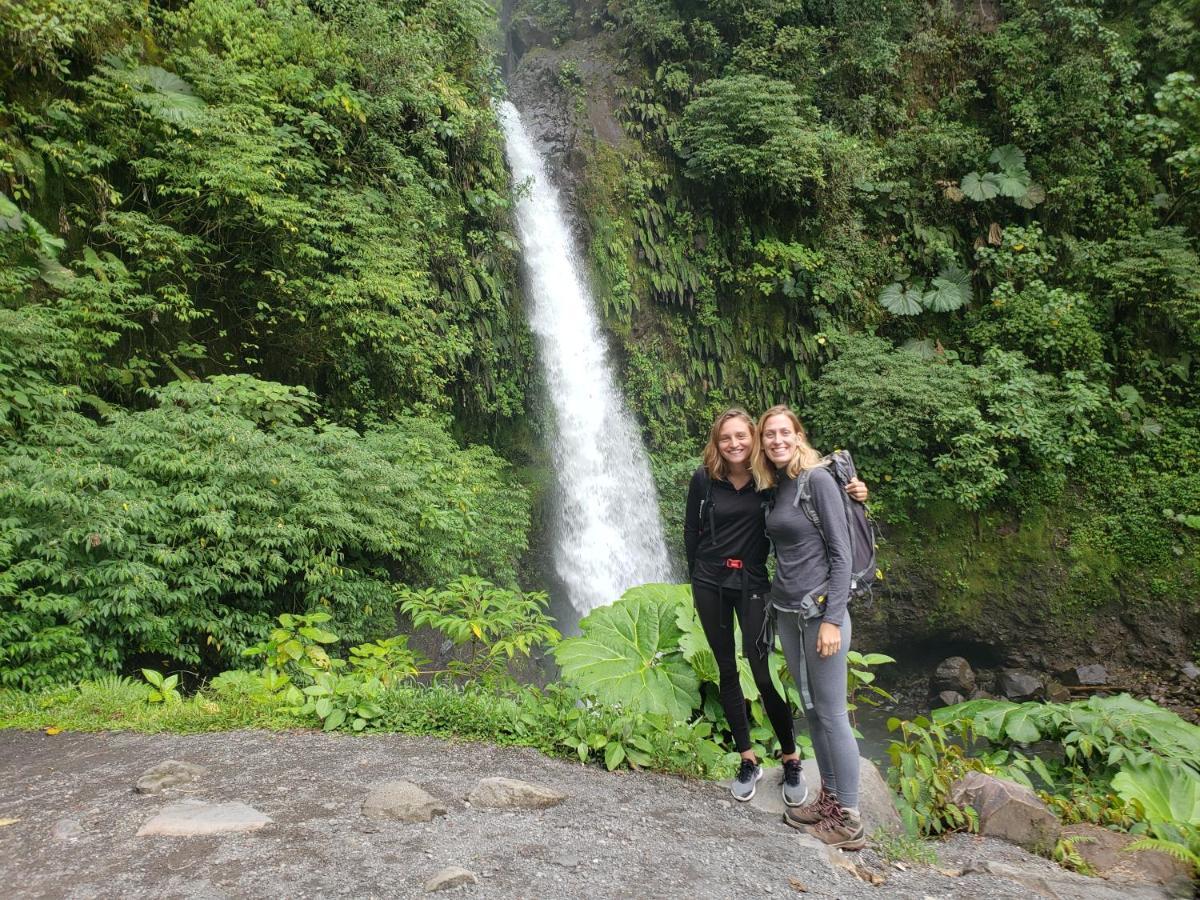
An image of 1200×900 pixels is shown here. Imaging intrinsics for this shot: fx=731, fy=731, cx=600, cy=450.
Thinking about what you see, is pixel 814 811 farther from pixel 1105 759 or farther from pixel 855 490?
pixel 1105 759

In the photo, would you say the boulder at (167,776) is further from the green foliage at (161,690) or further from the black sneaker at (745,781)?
the black sneaker at (745,781)

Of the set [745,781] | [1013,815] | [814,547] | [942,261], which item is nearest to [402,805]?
[745,781]

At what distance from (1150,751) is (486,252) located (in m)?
8.88

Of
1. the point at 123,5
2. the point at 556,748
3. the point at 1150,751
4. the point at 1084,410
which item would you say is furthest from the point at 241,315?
the point at 1084,410

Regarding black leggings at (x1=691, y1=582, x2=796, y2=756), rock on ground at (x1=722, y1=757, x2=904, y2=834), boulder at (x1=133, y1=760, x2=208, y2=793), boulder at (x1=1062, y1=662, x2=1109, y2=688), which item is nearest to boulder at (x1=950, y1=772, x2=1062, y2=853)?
rock on ground at (x1=722, y1=757, x2=904, y2=834)

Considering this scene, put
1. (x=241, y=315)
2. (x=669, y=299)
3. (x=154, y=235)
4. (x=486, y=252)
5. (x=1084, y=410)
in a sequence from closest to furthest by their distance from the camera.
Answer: (x=154, y=235)
(x=241, y=315)
(x=486, y=252)
(x=1084, y=410)
(x=669, y=299)

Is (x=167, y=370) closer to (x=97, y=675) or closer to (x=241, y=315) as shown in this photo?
(x=241, y=315)

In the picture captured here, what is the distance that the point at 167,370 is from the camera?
22.5 ft

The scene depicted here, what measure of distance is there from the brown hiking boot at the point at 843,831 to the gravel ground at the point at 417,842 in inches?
1.9

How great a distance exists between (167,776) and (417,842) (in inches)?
52.9

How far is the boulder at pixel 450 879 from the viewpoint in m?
2.45

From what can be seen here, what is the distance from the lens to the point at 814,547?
3.11 m

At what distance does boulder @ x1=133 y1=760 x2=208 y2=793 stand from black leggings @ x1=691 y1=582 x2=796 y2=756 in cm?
246

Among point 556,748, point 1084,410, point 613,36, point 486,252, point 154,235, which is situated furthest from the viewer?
point 613,36
